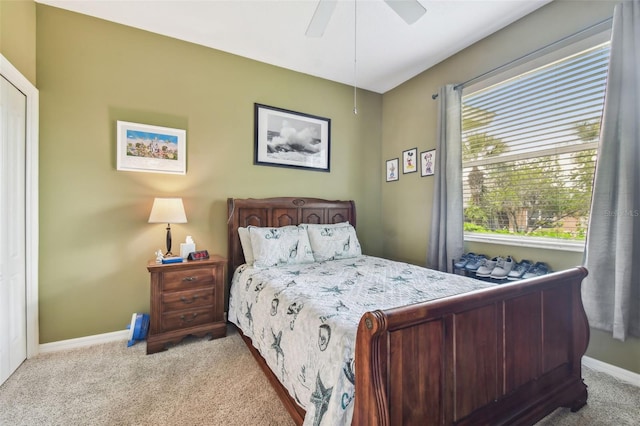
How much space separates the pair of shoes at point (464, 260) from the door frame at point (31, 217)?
3.68m


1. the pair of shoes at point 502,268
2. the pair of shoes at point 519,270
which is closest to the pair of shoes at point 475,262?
the pair of shoes at point 502,268

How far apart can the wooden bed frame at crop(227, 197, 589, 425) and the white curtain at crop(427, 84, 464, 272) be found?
1.25m

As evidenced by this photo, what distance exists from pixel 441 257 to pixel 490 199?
2.48ft

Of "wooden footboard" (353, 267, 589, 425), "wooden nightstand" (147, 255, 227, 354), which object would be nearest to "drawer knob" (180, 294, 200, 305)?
"wooden nightstand" (147, 255, 227, 354)

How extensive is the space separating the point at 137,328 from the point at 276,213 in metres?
1.68

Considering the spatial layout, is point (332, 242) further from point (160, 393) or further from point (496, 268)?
point (160, 393)

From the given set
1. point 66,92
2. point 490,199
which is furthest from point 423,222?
point 66,92

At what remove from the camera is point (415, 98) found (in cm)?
350

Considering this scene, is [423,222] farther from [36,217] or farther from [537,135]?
[36,217]

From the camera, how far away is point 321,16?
1.88 m

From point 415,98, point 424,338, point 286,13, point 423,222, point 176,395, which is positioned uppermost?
point 286,13

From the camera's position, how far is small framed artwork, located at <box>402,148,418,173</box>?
11.4 ft

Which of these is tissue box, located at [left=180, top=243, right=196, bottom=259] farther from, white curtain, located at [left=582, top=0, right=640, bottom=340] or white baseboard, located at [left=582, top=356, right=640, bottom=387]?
white baseboard, located at [left=582, top=356, right=640, bottom=387]

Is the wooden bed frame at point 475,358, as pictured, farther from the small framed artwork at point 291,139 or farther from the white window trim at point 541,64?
the small framed artwork at point 291,139
